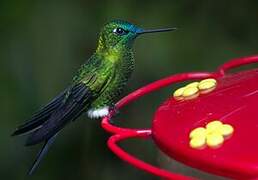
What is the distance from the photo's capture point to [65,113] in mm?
2795

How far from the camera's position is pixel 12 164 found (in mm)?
4715

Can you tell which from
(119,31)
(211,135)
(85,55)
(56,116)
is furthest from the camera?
(85,55)

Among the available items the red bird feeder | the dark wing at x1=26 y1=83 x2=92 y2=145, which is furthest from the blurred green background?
the red bird feeder

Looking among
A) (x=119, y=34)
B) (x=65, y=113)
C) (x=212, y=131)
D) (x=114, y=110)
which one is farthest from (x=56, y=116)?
(x=212, y=131)

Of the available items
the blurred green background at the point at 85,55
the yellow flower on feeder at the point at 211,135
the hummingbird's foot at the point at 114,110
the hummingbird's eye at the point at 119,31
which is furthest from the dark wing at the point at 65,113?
the blurred green background at the point at 85,55

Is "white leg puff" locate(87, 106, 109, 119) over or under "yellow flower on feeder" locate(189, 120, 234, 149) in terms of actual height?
under

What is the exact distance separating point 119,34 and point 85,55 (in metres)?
1.85

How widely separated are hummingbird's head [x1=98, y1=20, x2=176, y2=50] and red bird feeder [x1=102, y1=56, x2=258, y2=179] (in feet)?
1.58

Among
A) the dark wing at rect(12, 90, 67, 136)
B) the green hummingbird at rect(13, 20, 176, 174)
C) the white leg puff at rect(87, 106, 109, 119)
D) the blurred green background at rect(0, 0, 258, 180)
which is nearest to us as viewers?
Answer: the dark wing at rect(12, 90, 67, 136)

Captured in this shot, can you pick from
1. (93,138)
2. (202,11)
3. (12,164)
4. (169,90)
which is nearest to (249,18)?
(202,11)

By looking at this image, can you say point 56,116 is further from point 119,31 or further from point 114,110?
point 119,31

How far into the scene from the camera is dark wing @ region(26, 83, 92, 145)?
2719mm

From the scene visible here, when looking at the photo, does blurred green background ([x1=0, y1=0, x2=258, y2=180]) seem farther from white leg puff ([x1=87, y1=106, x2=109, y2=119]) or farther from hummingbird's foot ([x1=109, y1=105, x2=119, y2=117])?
hummingbird's foot ([x1=109, y1=105, x2=119, y2=117])

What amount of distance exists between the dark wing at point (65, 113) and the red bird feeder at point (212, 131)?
0.30 m
